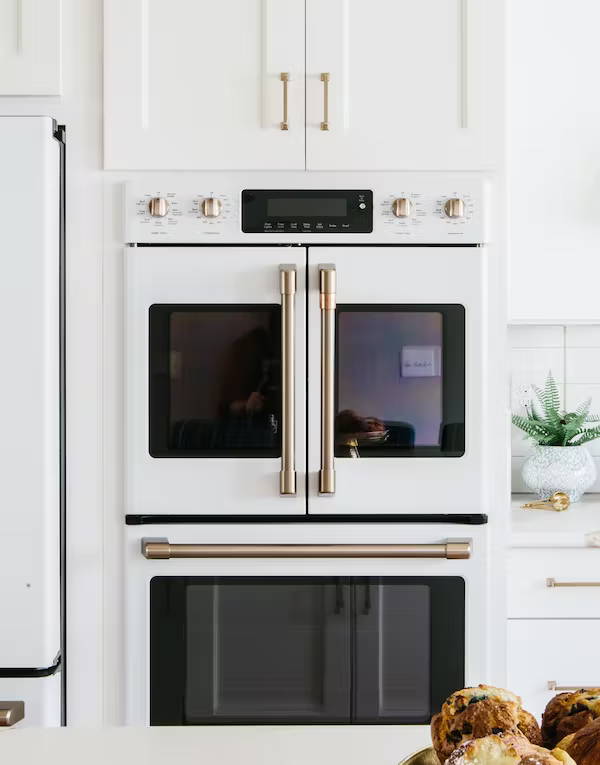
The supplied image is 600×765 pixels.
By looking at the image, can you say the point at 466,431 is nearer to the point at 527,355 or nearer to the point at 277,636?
the point at 277,636

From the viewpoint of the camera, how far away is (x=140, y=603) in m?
1.75

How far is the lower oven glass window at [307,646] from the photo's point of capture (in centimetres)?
173

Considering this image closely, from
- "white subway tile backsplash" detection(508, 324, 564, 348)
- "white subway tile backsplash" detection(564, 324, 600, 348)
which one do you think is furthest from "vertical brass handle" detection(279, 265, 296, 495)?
"white subway tile backsplash" detection(564, 324, 600, 348)

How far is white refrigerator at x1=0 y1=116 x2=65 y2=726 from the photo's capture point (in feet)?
5.45

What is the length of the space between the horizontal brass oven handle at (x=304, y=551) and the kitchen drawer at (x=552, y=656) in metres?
0.29

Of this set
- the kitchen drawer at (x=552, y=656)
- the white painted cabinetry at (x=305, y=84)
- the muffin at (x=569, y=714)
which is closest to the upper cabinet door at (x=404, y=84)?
the white painted cabinetry at (x=305, y=84)

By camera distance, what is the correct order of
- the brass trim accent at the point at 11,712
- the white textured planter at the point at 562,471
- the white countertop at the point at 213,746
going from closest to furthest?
the white countertop at the point at 213,746 → the brass trim accent at the point at 11,712 → the white textured planter at the point at 562,471

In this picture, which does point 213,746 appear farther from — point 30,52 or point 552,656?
point 30,52

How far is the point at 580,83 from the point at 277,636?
1.57m

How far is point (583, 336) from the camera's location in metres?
2.41

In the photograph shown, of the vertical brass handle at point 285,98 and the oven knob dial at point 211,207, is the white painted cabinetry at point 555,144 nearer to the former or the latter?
the vertical brass handle at point 285,98

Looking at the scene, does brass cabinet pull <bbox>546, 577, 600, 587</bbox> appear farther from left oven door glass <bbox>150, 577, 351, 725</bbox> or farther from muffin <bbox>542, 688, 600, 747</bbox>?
muffin <bbox>542, 688, 600, 747</bbox>

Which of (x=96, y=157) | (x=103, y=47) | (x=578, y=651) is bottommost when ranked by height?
(x=578, y=651)

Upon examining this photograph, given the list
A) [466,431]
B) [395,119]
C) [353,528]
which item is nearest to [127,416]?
[353,528]
